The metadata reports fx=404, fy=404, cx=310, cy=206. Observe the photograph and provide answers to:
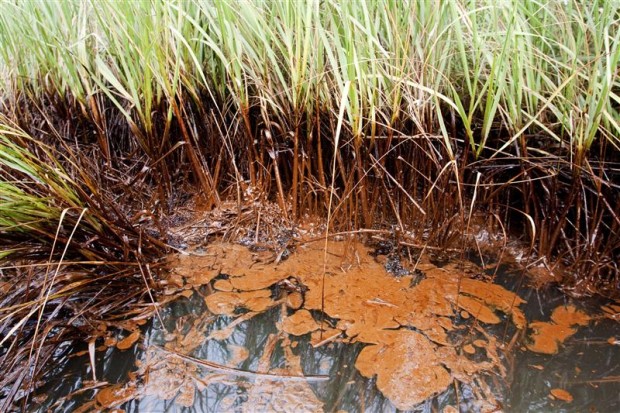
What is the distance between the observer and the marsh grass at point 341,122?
1102mm

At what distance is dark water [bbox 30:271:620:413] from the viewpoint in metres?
0.89

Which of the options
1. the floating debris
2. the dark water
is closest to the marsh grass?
the floating debris

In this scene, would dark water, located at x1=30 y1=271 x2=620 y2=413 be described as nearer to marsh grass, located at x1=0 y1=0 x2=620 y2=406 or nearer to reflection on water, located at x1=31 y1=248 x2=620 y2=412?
reflection on water, located at x1=31 y1=248 x2=620 y2=412

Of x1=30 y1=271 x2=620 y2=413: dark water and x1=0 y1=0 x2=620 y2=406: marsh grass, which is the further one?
x1=0 y1=0 x2=620 y2=406: marsh grass

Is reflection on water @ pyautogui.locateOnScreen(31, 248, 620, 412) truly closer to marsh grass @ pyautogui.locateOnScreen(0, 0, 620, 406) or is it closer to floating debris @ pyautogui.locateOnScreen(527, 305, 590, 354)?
floating debris @ pyautogui.locateOnScreen(527, 305, 590, 354)

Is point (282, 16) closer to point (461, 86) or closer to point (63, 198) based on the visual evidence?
point (461, 86)

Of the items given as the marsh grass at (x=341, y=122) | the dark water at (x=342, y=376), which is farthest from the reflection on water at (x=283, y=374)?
the marsh grass at (x=341, y=122)

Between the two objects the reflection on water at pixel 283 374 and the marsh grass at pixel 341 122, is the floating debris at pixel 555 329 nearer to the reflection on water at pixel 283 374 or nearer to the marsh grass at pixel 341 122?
the reflection on water at pixel 283 374

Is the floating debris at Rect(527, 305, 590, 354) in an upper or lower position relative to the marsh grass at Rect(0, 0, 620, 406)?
lower

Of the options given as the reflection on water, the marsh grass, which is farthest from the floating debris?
the marsh grass

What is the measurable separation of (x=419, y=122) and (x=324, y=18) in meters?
0.48

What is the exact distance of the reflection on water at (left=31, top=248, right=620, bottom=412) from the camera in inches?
35.0

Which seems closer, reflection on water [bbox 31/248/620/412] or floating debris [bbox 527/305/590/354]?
reflection on water [bbox 31/248/620/412]

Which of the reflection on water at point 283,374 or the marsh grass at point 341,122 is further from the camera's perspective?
the marsh grass at point 341,122
